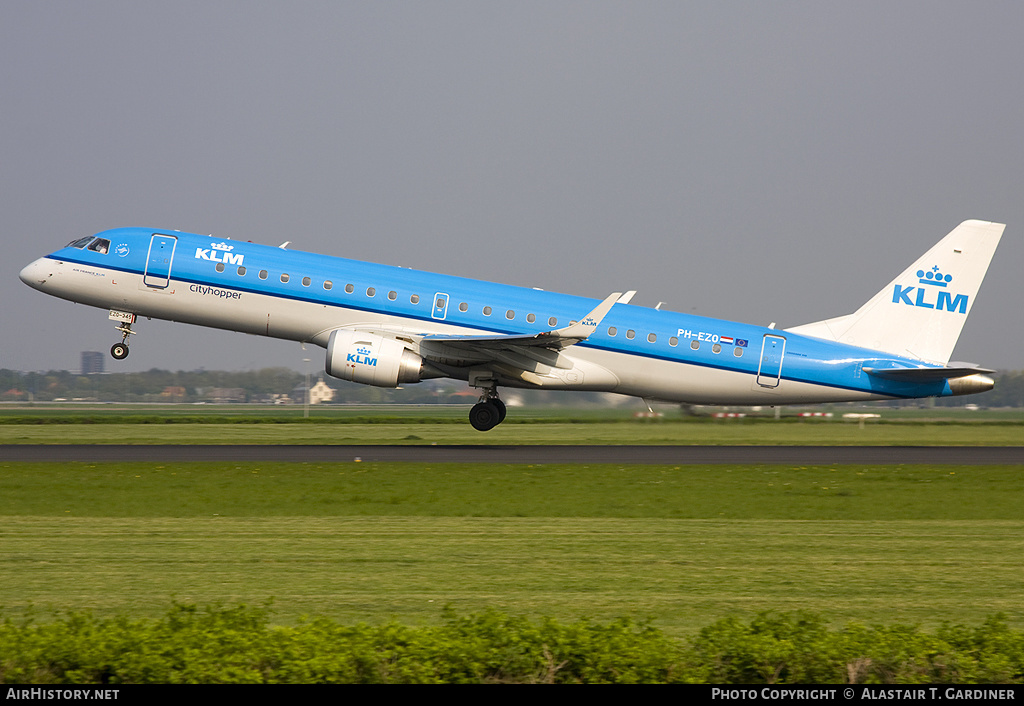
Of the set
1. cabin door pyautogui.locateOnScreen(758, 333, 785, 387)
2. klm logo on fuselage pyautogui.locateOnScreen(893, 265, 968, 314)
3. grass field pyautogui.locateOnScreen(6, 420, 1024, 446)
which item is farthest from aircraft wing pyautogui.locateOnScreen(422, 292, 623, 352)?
klm logo on fuselage pyautogui.locateOnScreen(893, 265, 968, 314)

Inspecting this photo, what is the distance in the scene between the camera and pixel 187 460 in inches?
888

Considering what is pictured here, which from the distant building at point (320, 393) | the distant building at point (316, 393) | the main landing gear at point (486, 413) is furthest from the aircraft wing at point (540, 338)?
the distant building at point (320, 393)

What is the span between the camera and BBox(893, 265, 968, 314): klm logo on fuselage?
29875 mm

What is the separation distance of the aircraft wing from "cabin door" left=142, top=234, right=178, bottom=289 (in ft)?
23.5

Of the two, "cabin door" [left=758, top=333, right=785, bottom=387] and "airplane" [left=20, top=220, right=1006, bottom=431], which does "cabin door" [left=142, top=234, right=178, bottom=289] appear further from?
"cabin door" [left=758, top=333, right=785, bottom=387]

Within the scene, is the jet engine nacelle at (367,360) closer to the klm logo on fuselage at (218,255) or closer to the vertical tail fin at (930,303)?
the klm logo on fuselage at (218,255)

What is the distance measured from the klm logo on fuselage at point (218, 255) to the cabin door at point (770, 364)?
1485 cm

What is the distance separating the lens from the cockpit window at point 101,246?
27734mm

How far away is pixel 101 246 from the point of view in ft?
91.4

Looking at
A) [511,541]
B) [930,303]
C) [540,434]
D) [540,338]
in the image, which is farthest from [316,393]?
[511,541]
